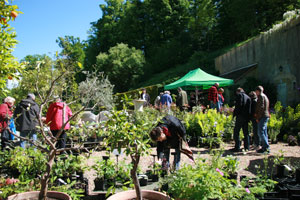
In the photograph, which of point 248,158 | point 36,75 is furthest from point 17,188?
point 248,158

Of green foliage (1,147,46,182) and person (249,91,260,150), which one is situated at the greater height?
person (249,91,260,150)

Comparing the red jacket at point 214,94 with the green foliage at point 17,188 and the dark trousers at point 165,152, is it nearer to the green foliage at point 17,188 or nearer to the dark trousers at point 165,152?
the dark trousers at point 165,152

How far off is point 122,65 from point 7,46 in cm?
2614

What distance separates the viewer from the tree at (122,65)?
28641mm

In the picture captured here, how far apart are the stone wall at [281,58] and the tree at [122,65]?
609 inches

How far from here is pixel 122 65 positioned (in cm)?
2855

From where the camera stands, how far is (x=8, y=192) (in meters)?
3.13

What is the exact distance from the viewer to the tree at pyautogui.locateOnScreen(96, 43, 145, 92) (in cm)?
2864

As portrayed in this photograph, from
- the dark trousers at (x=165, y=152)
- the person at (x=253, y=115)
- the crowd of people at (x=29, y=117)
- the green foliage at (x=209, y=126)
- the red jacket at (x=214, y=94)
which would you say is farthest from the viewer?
the red jacket at (x=214, y=94)

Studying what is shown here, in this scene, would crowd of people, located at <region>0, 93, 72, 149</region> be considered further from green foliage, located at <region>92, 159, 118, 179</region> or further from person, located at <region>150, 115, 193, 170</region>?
person, located at <region>150, 115, 193, 170</region>

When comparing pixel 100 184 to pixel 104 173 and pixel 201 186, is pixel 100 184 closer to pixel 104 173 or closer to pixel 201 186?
pixel 104 173

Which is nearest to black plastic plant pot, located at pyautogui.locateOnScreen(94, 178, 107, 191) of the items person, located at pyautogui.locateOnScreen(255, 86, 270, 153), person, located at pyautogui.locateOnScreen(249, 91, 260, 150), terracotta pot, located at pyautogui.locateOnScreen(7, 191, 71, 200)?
terracotta pot, located at pyautogui.locateOnScreen(7, 191, 71, 200)

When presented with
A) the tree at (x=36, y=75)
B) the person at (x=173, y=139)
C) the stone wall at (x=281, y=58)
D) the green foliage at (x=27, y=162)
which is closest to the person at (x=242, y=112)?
the person at (x=173, y=139)

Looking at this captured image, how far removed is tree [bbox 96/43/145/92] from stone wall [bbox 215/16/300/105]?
15.5m
